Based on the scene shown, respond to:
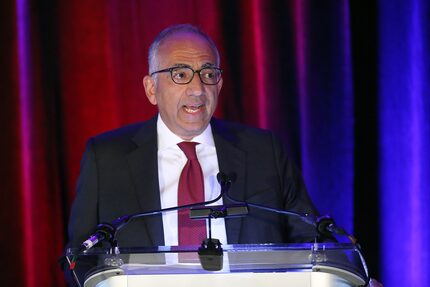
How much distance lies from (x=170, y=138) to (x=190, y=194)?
25 centimetres

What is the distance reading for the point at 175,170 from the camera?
229 centimetres

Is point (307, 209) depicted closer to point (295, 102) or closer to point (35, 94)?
point (295, 102)

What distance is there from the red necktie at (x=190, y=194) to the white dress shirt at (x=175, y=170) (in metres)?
0.03

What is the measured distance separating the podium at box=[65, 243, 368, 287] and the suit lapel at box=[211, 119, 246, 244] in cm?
78

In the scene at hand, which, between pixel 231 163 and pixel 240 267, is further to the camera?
pixel 231 163

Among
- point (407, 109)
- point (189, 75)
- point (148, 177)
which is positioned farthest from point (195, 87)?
point (407, 109)

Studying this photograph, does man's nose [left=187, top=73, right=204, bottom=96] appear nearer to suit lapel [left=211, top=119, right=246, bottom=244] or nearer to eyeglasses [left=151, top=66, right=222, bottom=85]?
eyeglasses [left=151, top=66, right=222, bottom=85]

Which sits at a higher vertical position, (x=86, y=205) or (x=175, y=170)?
(x=175, y=170)

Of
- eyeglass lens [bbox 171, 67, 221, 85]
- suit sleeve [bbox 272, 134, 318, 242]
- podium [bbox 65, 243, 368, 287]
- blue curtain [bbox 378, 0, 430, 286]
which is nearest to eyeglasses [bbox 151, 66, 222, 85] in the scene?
eyeglass lens [bbox 171, 67, 221, 85]

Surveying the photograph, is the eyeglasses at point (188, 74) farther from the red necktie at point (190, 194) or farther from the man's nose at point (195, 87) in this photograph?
the red necktie at point (190, 194)

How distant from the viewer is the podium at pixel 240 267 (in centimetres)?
135

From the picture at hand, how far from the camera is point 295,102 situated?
2922mm

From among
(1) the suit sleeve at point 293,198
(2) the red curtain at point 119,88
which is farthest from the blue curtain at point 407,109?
(1) the suit sleeve at point 293,198

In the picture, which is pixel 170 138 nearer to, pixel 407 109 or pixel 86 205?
pixel 86 205
